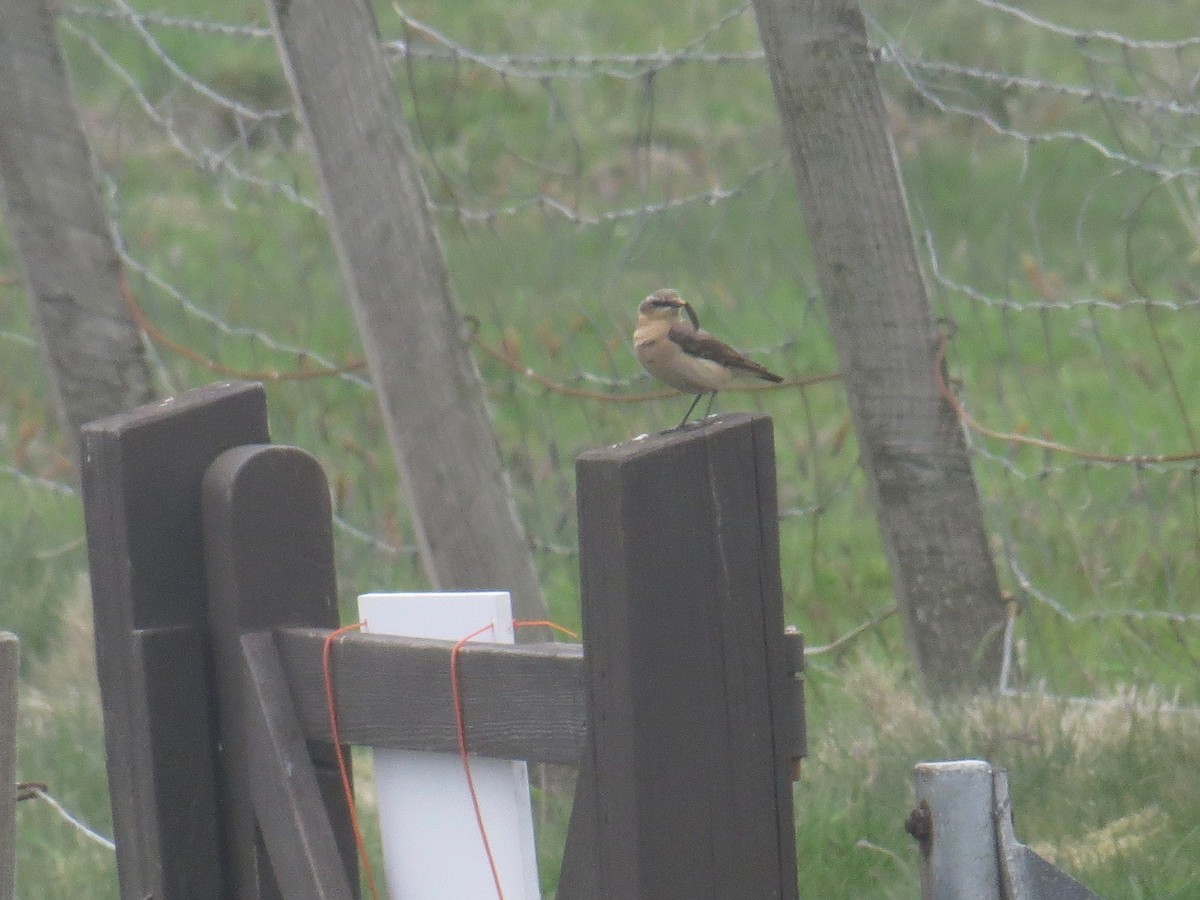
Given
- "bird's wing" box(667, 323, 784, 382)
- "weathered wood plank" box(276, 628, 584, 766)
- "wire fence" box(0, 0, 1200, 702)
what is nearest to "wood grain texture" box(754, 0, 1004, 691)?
"wire fence" box(0, 0, 1200, 702)

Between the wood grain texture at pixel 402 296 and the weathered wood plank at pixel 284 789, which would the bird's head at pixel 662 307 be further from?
the weathered wood plank at pixel 284 789

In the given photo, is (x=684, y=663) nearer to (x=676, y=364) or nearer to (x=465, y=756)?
(x=465, y=756)

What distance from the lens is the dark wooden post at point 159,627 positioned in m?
2.25

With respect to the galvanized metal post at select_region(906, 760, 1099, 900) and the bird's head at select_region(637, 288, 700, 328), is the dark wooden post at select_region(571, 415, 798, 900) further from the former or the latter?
the bird's head at select_region(637, 288, 700, 328)

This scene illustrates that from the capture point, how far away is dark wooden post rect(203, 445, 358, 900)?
2189 mm

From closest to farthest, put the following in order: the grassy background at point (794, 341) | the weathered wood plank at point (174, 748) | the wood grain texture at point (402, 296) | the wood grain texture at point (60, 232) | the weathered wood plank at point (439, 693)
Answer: the weathered wood plank at point (439, 693)
the weathered wood plank at point (174, 748)
the grassy background at point (794, 341)
the wood grain texture at point (402, 296)
the wood grain texture at point (60, 232)

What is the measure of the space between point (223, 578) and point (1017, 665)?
5.72 feet

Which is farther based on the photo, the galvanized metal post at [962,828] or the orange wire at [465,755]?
the orange wire at [465,755]

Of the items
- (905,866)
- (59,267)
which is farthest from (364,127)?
(905,866)

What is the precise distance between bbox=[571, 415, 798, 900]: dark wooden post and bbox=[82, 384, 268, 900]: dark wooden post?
2.28 feet

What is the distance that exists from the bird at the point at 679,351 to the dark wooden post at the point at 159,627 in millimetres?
881

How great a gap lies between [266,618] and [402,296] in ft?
4.63

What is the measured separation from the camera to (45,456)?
25.9ft

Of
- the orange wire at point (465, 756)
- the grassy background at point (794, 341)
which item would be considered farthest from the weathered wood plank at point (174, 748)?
the grassy background at point (794, 341)
